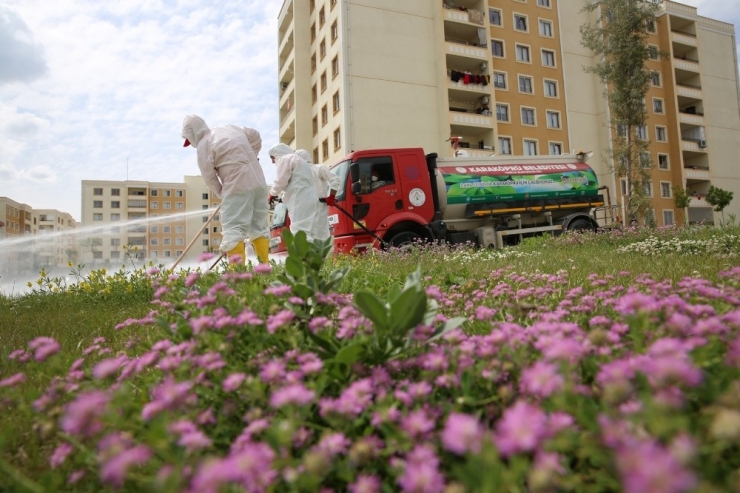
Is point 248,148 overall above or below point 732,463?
above

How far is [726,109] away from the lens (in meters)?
38.9

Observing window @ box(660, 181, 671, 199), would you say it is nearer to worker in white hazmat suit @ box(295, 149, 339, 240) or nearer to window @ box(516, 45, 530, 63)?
window @ box(516, 45, 530, 63)

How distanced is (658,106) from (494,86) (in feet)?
54.2

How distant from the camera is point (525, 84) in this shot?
31750 millimetres

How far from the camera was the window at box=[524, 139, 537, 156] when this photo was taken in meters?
30.7

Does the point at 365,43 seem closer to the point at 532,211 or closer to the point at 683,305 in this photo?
the point at 532,211

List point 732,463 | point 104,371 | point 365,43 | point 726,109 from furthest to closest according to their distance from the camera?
point 726,109, point 365,43, point 104,371, point 732,463

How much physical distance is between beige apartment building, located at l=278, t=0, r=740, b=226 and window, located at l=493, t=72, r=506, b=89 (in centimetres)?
8

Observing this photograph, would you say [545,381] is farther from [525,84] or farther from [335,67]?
[525,84]

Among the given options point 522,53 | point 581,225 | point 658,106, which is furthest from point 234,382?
point 658,106

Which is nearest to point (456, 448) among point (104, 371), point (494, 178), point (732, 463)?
point (732, 463)

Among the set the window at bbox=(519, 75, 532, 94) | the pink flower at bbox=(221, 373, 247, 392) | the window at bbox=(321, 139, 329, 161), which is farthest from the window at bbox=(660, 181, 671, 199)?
the pink flower at bbox=(221, 373, 247, 392)

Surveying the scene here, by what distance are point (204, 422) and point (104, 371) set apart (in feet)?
0.99

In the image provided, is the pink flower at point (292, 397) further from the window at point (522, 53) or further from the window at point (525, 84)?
the window at point (522, 53)
